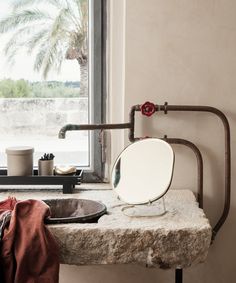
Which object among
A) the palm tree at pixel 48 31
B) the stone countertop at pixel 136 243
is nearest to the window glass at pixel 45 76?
the palm tree at pixel 48 31

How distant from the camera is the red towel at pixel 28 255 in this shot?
4.00 ft

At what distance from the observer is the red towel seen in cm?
122

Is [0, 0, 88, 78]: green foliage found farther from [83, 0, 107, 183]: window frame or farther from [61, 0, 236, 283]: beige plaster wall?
[61, 0, 236, 283]: beige plaster wall

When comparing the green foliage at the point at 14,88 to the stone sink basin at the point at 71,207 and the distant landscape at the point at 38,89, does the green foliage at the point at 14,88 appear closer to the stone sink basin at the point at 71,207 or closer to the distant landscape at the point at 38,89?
the distant landscape at the point at 38,89

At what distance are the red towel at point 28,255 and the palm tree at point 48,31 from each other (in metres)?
0.78

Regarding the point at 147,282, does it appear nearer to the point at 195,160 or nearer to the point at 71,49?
the point at 195,160

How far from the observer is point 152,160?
1513 mm

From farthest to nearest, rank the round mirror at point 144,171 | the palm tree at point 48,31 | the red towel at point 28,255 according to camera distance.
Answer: the palm tree at point 48,31 → the round mirror at point 144,171 → the red towel at point 28,255

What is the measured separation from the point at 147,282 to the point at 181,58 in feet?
2.92

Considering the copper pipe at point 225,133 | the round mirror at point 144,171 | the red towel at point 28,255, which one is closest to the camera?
the red towel at point 28,255

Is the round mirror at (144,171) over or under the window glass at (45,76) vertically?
under

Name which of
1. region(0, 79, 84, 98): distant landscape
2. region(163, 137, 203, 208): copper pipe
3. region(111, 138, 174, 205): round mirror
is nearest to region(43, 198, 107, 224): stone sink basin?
region(111, 138, 174, 205): round mirror

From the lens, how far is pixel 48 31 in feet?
5.84

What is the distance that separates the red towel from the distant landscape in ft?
2.32
